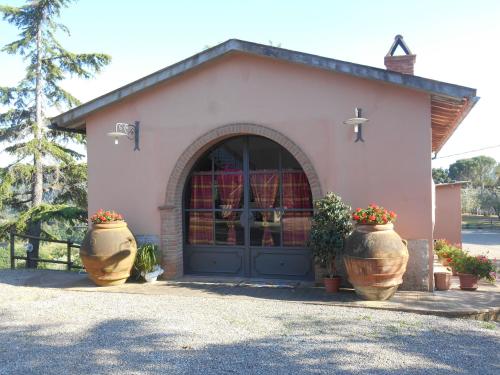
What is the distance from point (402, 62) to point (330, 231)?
3409mm

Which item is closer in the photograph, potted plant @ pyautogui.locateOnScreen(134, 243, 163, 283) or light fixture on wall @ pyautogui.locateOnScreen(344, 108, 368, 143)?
light fixture on wall @ pyautogui.locateOnScreen(344, 108, 368, 143)

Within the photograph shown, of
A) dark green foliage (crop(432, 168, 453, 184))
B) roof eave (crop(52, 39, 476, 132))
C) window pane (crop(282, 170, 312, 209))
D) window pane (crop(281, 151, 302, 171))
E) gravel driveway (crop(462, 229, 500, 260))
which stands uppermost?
dark green foliage (crop(432, 168, 453, 184))

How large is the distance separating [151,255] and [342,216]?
11.6 ft

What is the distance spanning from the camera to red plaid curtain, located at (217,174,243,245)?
8055mm

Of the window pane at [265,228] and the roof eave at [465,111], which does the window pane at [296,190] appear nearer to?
the window pane at [265,228]

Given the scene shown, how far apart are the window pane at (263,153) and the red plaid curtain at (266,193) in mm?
172

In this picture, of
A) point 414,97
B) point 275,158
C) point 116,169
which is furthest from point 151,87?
point 414,97

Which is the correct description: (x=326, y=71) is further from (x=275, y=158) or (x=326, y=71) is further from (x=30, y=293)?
(x=30, y=293)

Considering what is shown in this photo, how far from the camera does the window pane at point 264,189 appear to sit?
782cm

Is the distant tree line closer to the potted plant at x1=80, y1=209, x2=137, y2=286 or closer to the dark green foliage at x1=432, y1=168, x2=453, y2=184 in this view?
the dark green foliage at x1=432, y1=168, x2=453, y2=184

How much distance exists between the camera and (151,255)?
763 cm

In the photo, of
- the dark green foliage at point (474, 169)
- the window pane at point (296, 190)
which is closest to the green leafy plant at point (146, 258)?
the window pane at point (296, 190)

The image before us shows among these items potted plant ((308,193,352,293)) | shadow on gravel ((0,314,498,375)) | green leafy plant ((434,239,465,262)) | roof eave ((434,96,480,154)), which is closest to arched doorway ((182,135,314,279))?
potted plant ((308,193,352,293))

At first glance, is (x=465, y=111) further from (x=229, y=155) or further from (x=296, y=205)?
(x=229, y=155)
